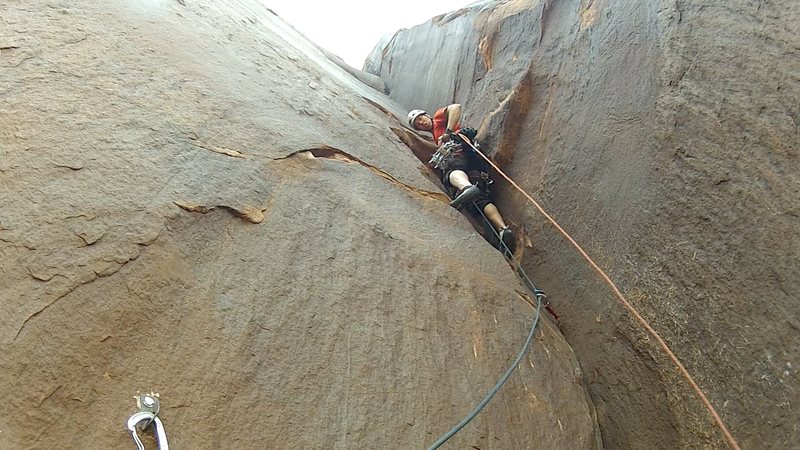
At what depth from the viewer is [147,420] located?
1.76m

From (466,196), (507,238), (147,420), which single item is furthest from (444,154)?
(147,420)

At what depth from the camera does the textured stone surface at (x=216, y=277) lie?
1.85 metres

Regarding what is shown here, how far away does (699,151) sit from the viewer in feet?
8.57

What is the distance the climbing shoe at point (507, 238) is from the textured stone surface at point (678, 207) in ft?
0.47

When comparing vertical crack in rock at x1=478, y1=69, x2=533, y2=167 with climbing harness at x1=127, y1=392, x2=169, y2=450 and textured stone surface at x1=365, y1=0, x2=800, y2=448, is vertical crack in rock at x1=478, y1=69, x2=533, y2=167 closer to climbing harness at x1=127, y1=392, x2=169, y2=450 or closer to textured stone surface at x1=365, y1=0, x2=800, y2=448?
textured stone surface at x1=365, y1=0, x2=800, y2=448

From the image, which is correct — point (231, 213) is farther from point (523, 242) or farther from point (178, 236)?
point (523, 242)

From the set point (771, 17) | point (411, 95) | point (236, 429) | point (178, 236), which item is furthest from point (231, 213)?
point (411, 95)

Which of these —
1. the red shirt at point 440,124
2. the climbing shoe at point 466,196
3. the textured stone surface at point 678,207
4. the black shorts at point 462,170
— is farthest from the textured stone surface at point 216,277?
the red shirt at point 440,124

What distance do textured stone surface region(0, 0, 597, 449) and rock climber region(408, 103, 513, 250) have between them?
0.51m

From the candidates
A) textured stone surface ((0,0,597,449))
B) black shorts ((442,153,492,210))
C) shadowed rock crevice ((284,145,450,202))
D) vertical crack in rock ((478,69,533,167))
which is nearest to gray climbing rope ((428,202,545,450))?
textured stone surface ((0,0,597,449))

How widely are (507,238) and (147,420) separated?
2709 millimetres

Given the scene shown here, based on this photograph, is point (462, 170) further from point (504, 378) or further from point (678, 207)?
point (504, 378)

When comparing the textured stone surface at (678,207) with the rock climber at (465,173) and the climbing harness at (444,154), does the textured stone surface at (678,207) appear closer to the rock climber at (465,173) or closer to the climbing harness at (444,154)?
the rock climber at (465,173)

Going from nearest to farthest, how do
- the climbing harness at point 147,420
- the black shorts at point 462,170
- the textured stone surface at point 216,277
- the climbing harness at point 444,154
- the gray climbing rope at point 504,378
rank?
the climbing harness at point 147,420 < the textured stone surface at point 216,277 < the gray climbing rope at point 504,378 < the black shorts at point 462,170 < the climbing harness at point 444,154
